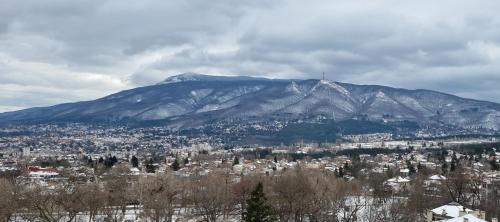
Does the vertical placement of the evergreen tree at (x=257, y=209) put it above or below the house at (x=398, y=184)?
above

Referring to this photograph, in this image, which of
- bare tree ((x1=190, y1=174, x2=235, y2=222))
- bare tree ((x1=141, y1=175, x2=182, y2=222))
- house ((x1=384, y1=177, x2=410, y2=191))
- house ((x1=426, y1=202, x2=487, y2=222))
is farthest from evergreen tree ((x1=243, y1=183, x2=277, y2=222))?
house ((x1=384, y1=177, x2=410, y2=191))

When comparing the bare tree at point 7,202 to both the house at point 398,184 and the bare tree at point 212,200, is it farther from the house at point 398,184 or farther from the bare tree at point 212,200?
the house at point 398,184

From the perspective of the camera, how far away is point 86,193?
160 ft

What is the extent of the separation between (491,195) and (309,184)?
839 inches

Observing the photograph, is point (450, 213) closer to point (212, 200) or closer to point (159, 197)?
→ point (212, 200)

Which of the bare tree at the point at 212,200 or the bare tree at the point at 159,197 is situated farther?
the bare tree at the point at 212,200

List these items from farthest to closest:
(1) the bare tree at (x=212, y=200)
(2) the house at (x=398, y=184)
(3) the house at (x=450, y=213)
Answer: (2) the house at (x=398, y=184), (1) the bare tree at (x=212, y=200), (3) the house at (x=450, y=213)

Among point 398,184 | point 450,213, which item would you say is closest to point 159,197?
point 450,213

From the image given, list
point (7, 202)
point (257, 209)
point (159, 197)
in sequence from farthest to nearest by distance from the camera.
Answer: point (159, 197), point (7, 202), point (257, 209)

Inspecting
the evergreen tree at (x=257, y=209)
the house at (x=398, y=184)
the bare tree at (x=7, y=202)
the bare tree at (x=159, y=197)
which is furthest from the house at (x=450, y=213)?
the bare tree at (x=7, y=202)

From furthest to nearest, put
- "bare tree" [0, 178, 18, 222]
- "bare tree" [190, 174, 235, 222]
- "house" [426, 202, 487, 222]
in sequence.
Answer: "bare tree" [190, 174, 235, 222] < "house" [426, 202, 487, 222] < "bare tree" [0, 178, 18, 222]

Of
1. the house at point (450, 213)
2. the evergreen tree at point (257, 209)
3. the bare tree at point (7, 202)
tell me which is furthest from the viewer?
the house at point (450, 213)

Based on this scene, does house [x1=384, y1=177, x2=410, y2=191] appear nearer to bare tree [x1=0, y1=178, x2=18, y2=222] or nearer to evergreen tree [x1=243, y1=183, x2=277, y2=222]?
evergreen tree [x1=243, y1=183, x2=277, y2=222]

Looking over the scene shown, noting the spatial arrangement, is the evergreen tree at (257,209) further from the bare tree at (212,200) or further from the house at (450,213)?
the house at (450,213)
